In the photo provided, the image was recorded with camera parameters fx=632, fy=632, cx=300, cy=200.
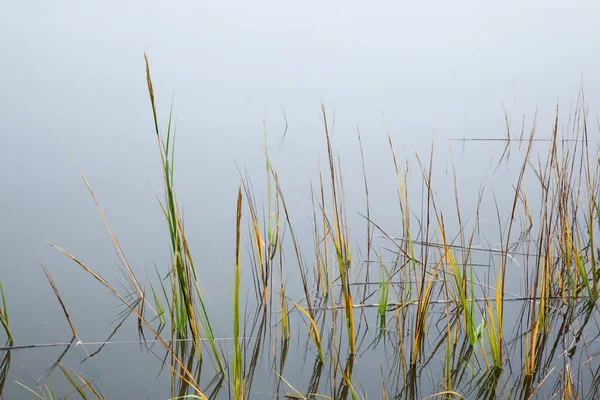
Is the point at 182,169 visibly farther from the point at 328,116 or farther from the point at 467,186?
the point at 467,186

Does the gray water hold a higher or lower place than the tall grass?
higher

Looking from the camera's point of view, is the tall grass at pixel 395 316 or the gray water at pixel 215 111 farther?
the gray water at pixel 215 111

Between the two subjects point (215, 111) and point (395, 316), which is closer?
point (395, 316)

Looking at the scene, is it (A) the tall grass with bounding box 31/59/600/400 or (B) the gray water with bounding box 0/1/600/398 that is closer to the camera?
(A) the tall grass with bounding box 31/59/600/400

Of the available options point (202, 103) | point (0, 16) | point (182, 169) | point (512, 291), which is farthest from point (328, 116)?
point (0, 16)

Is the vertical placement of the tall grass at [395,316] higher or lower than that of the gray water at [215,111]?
lower

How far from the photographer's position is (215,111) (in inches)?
140

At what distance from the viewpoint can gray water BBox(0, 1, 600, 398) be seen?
5.92 ft

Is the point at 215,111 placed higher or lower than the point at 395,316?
higher

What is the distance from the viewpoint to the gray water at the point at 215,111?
1.80m

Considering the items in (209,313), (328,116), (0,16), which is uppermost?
(0,16)

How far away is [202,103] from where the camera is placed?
364 centimetres

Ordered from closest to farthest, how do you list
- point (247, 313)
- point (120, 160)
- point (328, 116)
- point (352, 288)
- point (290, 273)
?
point (247, 313) → point (352, 288) → point (290, 273) → point (120, 160) → point (328, 116)

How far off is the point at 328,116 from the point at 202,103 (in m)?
0.75
